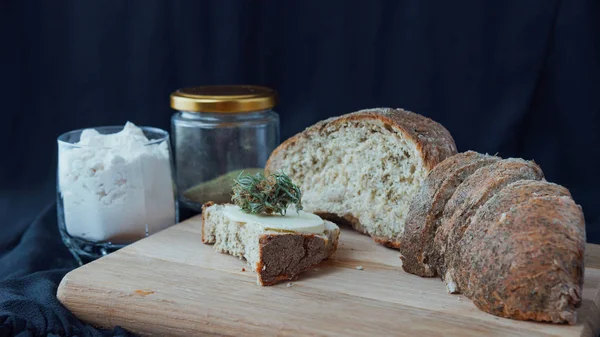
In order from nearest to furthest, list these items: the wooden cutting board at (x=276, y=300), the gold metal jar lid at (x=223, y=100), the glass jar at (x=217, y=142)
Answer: the wooden cutting board at (x=276, y=300)
the gold metal jar lid at (x=223, y=100)
the glass jar at (x=217, y=142)

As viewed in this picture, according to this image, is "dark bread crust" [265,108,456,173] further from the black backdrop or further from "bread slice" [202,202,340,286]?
the black backdrop

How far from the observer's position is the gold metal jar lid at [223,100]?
4.93 m

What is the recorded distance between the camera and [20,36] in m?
Result: 5.70

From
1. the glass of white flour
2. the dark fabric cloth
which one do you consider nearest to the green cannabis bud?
the glass of white flour

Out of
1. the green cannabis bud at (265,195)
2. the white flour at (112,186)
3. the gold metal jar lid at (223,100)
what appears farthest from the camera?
the gold metal jar lid at (223,100)

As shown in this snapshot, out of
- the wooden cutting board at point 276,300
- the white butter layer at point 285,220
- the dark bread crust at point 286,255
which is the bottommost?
the wooden cutting board at point 276,300

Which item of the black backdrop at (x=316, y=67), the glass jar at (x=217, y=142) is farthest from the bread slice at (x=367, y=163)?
the black backdrop at (x=316, y=67)

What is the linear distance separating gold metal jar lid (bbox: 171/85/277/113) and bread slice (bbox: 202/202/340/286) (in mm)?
892

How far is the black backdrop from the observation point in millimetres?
5508

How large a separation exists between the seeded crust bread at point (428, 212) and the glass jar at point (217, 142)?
4.90ft

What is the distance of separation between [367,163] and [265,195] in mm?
788

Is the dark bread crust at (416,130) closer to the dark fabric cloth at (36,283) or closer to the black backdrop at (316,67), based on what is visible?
the black backdrop at (316,67)

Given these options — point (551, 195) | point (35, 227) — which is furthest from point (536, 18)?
point (35, 227)

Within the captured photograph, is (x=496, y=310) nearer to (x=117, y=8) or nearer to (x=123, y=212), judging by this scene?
(x=123, y=212)
